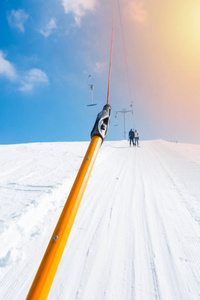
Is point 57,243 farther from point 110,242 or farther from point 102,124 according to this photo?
point 110,242

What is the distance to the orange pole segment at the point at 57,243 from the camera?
690 millimetres

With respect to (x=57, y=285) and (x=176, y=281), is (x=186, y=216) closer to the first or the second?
(x=176, y=281)

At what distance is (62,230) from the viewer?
853mm

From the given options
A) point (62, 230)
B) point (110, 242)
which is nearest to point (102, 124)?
point (62, 230)

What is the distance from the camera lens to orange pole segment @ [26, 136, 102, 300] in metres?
0.69

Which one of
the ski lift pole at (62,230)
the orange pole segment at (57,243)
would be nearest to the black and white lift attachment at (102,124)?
the ski lift pole at (62,230)

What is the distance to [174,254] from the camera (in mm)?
1707

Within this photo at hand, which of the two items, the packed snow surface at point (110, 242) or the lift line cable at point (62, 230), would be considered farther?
the packed snow surface at point (110, 242)

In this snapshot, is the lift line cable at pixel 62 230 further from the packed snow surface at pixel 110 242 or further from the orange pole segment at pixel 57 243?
the packed snow surface at pixel 110 242

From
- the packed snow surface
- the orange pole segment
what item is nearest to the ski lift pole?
the orange pole segment

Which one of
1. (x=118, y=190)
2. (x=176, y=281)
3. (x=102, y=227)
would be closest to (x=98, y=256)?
(x=102, y=227)

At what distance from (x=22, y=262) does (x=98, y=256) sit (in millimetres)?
836

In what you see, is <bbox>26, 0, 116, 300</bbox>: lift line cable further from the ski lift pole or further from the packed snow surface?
the packed snow surface

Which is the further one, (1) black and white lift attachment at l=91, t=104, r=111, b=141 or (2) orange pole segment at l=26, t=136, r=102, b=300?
(1) black and white lift attachment at l=91, t=104, r=111, b=141
